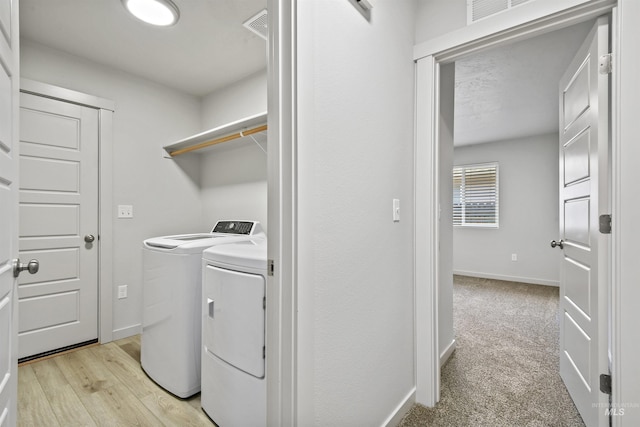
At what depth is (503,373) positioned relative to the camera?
2039 mm

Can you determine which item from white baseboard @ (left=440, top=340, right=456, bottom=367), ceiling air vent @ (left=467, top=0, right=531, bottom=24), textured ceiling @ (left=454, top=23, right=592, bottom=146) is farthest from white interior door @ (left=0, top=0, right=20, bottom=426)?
textured ceiling @ (left=454, top=23, right=592, bottom=146)

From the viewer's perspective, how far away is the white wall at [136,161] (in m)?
2.50

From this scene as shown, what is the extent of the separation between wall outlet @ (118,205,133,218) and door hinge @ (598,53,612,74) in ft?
11.2

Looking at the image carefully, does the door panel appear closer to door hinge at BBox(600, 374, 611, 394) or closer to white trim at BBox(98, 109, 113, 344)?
door hinge at BBox(600, 374, 611, 394)

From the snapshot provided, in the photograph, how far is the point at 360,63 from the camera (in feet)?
4.13

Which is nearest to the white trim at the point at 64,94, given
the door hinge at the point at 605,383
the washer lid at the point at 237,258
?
the washer lid at the point at 237,258

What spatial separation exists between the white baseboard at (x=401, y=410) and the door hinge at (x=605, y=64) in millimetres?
1862

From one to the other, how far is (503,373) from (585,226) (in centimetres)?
118

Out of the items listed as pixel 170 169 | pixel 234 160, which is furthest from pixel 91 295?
pixel 234 160

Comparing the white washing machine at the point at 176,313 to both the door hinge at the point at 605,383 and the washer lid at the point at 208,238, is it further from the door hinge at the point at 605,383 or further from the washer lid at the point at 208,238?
the door hinge at the point at 605,383

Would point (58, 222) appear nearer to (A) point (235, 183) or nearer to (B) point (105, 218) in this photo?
(B) point (105, 218)

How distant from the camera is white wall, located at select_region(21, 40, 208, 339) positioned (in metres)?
2.50

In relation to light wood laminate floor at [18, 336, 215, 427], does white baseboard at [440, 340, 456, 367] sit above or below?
above

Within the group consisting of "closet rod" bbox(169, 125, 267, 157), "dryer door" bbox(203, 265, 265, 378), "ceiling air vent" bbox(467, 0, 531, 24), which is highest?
"ceiling air vent" bbox(467, 0, 531, 24)
